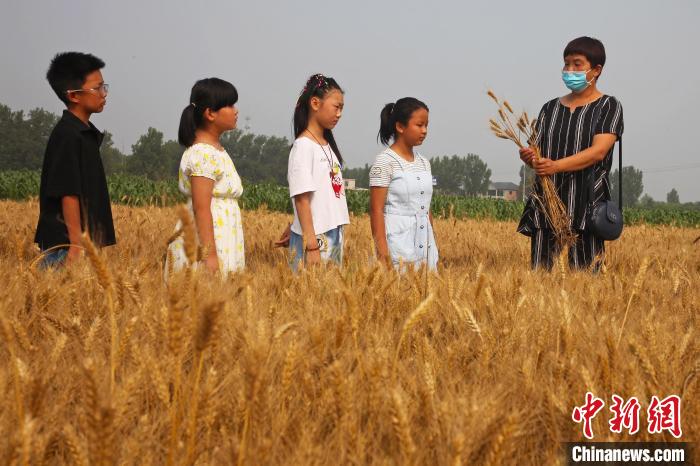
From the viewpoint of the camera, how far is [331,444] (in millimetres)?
1125

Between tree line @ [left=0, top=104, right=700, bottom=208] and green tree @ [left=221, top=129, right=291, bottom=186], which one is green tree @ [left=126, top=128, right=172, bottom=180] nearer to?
tree line @ [left=0, top=104, right=700, bottom=208]

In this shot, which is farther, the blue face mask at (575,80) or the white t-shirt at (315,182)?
the blue face mask at (575,80)

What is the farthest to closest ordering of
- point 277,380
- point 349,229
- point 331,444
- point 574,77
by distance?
point 349,229 < point 574,77 < point 277,380 < point 331,444

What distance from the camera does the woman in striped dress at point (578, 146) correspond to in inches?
146

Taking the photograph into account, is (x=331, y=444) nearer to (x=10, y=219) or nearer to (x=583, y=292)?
(x=583, y=292)

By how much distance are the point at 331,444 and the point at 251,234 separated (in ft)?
15.7

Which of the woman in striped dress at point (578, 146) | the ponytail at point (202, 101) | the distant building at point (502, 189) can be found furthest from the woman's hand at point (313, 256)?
the distant building at point (502, 189)

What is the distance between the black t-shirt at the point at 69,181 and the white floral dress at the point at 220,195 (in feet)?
1.34

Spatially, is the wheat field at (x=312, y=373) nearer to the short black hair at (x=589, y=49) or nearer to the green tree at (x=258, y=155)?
the short black hair at (x=589, y=49)

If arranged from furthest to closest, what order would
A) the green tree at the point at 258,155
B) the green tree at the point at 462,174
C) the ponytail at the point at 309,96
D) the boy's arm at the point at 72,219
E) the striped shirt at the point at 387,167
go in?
the green tree at the point at 462,174
the green tree at the point at 258,155
the striped shirt at the point at 387,167
the ponytail at the point at 309,96
the boy's arm at the point at 72,219

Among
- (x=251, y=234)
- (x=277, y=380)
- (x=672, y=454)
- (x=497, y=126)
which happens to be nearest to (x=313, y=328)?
(x=277, y=380)

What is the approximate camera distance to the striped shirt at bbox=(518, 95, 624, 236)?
12.3 ft

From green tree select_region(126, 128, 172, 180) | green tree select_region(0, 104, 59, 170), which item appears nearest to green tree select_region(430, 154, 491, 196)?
green tree select_region(126, 128, 172, 180)

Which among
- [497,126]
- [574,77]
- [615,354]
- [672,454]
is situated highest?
[574,77]
